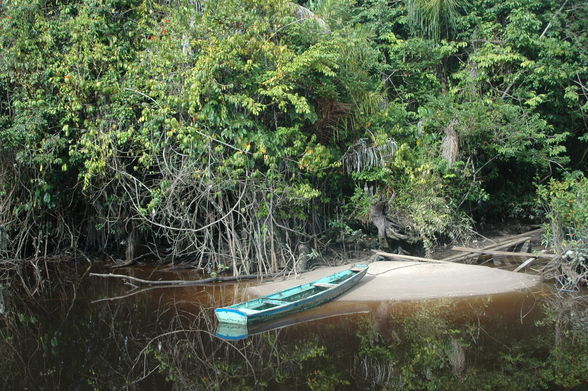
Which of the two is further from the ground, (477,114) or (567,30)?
(567,30)

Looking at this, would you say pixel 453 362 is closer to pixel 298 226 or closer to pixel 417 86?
pixel 298 226

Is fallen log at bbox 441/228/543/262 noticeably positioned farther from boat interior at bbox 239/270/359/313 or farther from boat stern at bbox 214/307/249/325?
boat stern at bbox 214/307/249/325

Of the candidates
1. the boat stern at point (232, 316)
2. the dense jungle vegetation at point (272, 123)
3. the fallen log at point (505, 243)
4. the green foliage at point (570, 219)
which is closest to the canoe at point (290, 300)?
the boat stern at point (232, 316)

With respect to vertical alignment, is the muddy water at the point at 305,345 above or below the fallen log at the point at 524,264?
below

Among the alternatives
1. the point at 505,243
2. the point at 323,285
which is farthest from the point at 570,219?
the point at 323,285

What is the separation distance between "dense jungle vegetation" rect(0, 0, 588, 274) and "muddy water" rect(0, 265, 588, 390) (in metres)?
2.01

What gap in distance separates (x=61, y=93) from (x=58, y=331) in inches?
186

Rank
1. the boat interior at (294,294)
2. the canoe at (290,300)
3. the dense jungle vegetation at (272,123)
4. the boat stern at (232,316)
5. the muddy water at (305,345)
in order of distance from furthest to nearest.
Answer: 1. the dense jungle vegetation at (272,123)
2. the boat interior at (294,294)
3. the canoe at (290,300)
4. the boat stern at (232,316)
5. the muddy water at (305,345)

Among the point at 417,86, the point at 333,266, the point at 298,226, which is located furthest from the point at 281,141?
the point at 417,86

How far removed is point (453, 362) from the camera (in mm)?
7426

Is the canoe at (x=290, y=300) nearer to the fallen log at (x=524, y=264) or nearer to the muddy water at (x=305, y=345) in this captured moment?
the muddy water at (x=305, y=345)

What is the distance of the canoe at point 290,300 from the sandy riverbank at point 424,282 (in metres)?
0.29

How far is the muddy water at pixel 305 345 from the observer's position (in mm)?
7039

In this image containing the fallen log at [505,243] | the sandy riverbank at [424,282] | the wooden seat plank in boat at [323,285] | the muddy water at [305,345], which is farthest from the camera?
the fallen log at [505,243]
